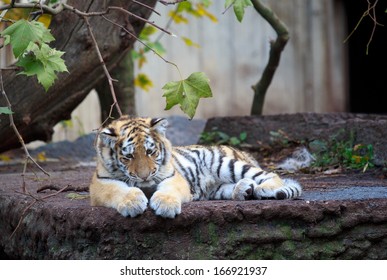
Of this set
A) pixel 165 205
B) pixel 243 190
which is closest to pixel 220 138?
pixel 243 190

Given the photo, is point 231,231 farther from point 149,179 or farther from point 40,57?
point 40,57

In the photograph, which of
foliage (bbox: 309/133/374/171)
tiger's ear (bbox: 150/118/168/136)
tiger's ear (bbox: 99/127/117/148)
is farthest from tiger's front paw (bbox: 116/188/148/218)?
foliage (bbox: 309/133/374/171)

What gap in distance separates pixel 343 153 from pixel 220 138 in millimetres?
1449

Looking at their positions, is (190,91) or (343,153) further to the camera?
(343,153)

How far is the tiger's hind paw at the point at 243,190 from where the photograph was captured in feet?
15.0

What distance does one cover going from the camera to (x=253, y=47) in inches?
443

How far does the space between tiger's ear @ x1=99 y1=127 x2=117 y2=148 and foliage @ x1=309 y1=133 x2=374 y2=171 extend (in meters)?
2.18

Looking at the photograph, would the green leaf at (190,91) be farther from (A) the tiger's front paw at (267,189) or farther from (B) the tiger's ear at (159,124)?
(A) the tiger's front paw at (267,189)

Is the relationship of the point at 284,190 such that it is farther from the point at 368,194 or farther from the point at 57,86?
the point at 57,86

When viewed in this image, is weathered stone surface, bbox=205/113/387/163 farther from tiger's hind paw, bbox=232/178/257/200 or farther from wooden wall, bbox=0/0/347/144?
wooden wall, bbox=0/0/347/144

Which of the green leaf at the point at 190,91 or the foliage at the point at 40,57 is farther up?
the foliage at the point at 40,57

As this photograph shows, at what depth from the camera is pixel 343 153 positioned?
6285mm

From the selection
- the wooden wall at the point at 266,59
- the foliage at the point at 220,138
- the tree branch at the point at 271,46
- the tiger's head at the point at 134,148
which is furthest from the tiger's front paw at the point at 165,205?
the wooden wall at the point at 266,59

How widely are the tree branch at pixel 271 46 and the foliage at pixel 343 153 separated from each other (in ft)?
3.78
